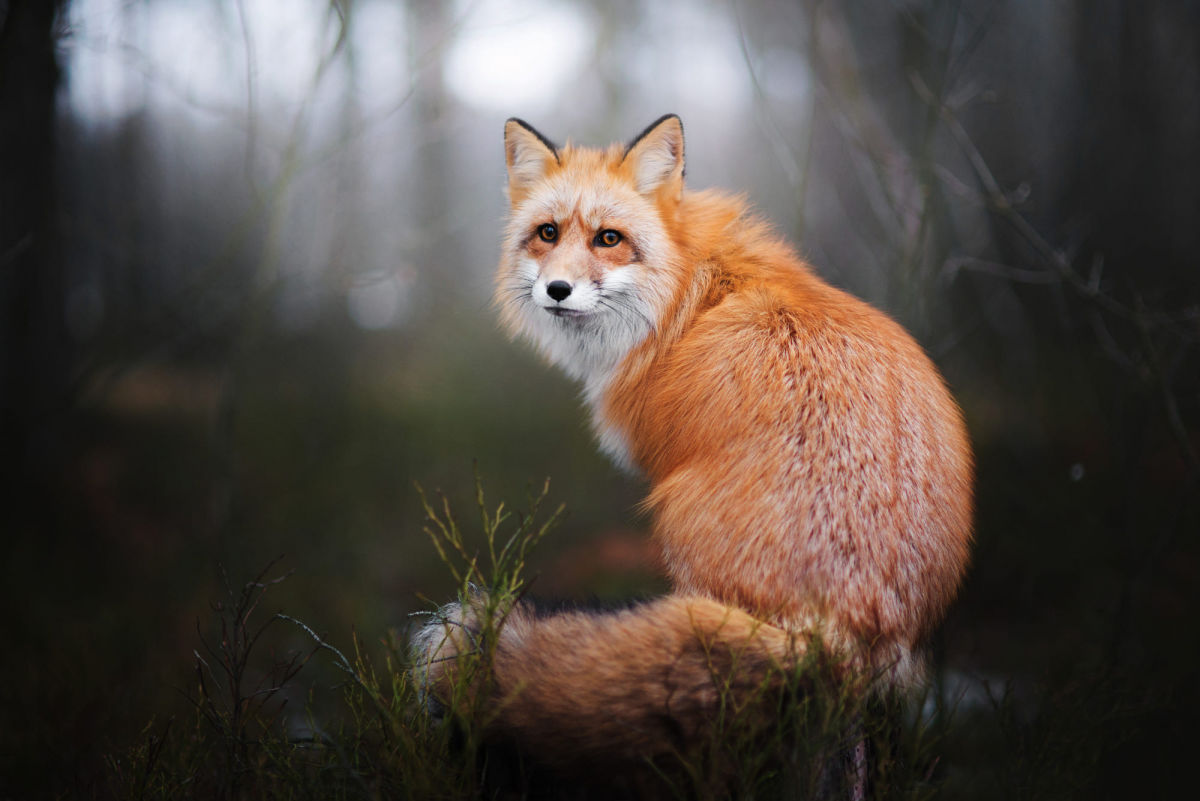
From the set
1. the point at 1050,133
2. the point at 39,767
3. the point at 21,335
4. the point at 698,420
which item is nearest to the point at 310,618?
the point at 39,767

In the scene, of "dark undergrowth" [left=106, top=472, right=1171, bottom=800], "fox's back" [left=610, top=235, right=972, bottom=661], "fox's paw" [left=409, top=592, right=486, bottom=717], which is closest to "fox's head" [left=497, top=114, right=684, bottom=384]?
"fox's back" [left=610, top=235, right=972, bottom=661]

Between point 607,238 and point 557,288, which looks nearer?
point 557,288

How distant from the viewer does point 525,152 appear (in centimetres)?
248

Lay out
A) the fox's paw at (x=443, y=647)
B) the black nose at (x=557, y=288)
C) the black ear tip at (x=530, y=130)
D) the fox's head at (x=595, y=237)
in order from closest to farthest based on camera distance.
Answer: the fox's paw at (x=443, y=647), the black nose at (x=557, y=288), the fox's head at (x=595, y=237), the black ear tip at (x=530, y=130)

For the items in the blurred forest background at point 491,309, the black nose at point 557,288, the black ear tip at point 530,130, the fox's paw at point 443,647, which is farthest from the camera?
the blurred forest background at point 491,309

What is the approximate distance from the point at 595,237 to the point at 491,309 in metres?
0.83

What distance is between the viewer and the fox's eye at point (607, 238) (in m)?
2.30

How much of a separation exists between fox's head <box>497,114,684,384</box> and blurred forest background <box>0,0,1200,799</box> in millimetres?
679

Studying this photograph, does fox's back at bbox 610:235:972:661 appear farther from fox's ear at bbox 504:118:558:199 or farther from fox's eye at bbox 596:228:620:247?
fox's ear at bbox 504:118:558:199

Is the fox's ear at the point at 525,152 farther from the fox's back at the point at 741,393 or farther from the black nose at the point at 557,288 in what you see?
the black nose at the point at 557,288

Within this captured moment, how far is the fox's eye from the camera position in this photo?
2.30m

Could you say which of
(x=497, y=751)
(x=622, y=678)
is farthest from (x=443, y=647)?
(x=622, y=678)

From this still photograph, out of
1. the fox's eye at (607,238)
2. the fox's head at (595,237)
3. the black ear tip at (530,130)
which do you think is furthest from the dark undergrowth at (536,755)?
the black ear tip at (530,130)

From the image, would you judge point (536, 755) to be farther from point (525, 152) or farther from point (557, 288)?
point (525, 152)
